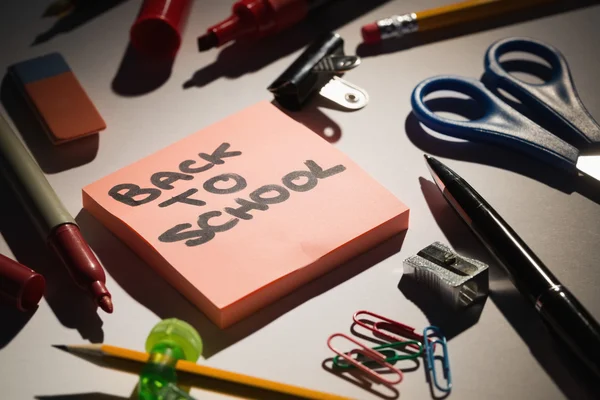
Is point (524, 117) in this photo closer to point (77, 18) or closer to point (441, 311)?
point (441, 311)

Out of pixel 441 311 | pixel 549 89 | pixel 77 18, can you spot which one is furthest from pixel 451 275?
pixel 77 18

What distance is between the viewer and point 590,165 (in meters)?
0.77

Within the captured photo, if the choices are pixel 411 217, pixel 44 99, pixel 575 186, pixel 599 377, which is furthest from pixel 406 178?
pixel 44 99

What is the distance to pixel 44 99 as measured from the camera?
2.75ft

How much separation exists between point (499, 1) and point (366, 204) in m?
0.39

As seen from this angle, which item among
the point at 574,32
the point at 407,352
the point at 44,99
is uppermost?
the point at 574,32

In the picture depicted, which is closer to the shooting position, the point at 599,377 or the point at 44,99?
the point at 599,377

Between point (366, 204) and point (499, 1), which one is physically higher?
point (499, 1)

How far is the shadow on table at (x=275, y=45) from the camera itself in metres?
0.92

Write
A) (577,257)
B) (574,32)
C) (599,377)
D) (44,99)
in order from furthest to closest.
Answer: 1. (574,32)
2. (44,99)
3. (577,257)
4. (599,377)

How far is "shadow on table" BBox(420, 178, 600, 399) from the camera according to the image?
23.9 inches

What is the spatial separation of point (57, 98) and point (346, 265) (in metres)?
0.37

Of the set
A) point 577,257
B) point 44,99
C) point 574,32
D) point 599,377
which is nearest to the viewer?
point 599,377

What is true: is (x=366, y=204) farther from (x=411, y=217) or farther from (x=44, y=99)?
(x=44, y=99)
